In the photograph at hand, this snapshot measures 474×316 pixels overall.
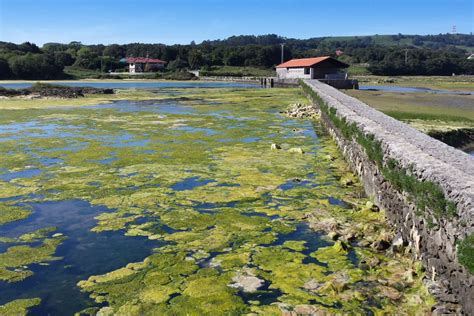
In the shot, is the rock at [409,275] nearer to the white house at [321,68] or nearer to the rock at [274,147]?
the rock at [274,147]

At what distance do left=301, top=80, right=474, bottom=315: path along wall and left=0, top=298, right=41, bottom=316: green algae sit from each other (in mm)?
6054

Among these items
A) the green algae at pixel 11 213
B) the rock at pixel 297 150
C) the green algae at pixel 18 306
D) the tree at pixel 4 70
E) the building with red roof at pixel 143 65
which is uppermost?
the building with red roof at pixel 143 65

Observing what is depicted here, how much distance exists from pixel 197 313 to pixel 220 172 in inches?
334

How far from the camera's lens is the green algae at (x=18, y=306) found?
6594 millimetres

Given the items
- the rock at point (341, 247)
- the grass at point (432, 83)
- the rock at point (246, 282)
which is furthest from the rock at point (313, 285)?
the grass at point (432, 83)

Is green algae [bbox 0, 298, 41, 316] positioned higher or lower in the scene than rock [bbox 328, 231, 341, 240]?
lower

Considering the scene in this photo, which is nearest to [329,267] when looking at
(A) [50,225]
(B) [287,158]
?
(A) [50,225]

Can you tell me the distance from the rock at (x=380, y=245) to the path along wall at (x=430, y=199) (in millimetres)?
365

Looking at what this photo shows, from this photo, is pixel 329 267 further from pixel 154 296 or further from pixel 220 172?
pixel 220 172

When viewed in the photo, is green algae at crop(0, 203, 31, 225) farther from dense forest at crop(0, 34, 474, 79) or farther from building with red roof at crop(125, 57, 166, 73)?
building with red roof at crop(125, 57, 166, 73)

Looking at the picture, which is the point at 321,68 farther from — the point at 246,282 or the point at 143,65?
the point at 143,65

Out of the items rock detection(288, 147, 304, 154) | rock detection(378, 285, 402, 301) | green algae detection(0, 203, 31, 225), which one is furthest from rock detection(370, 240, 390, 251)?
rock detection(288, 147, 304, 154)

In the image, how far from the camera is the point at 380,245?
28.8 feet

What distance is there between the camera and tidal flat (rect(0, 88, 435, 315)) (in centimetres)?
700
